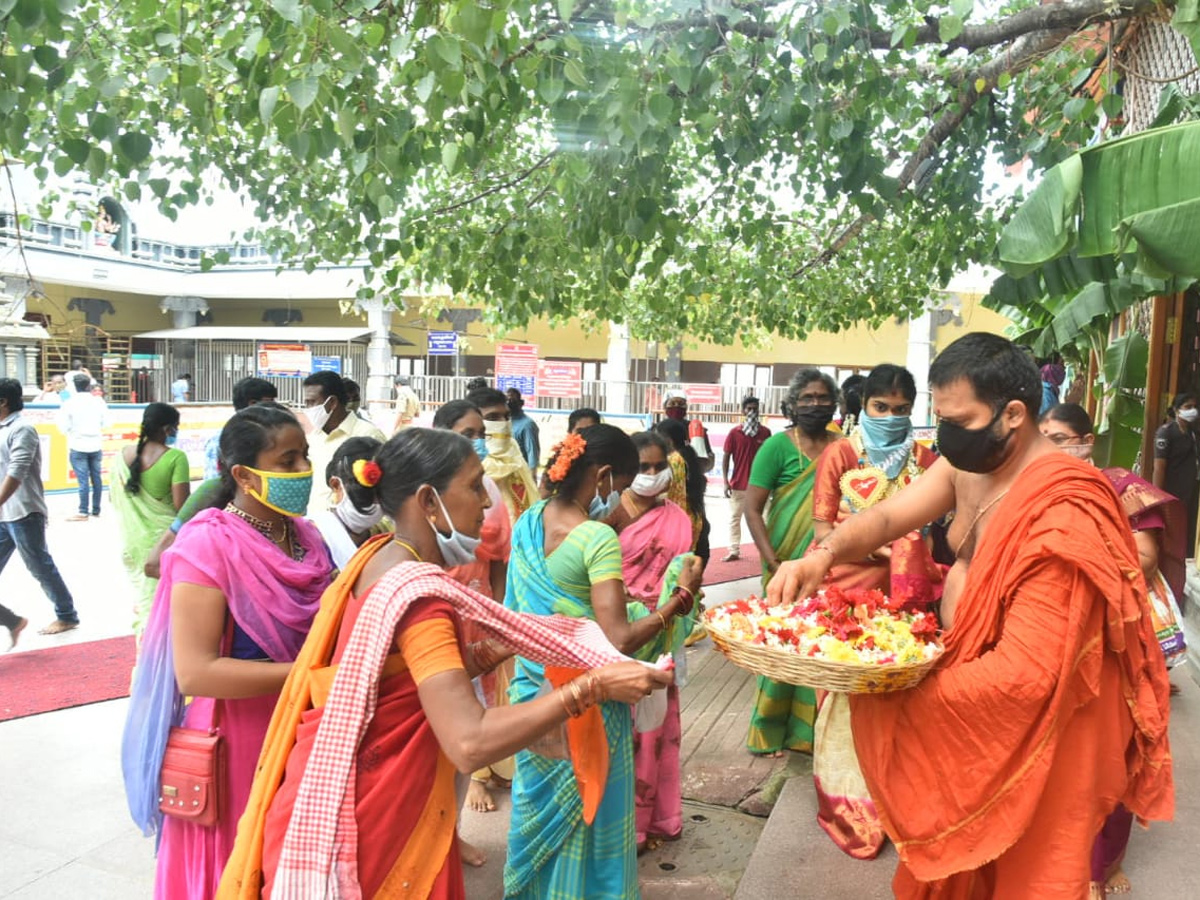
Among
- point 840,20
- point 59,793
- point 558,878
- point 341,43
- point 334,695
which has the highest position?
point 840,20

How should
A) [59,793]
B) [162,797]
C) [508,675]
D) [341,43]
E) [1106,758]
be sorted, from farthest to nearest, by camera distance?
[508,675] < [59,793] < [341,43] < [162,797] < [1106,758]

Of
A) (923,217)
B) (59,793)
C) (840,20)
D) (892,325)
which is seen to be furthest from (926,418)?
(59,793)

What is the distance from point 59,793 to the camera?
13.8 ft

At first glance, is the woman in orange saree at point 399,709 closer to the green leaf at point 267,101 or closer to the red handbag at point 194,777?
the red handbag at point 194,777

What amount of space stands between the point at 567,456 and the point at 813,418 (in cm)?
194

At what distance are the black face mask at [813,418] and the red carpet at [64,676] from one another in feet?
13.7

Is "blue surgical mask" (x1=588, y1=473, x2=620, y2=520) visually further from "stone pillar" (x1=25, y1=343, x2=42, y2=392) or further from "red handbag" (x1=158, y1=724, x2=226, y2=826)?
"stone pillar" (x1=25, y1=343, x2=42, y2=392)

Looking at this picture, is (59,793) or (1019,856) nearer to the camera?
(1019,856)

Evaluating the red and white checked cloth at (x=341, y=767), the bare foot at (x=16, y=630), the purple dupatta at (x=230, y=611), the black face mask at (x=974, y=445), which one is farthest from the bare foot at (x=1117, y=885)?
the bare foot at (x=16, y=630)

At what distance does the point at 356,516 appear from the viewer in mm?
3451

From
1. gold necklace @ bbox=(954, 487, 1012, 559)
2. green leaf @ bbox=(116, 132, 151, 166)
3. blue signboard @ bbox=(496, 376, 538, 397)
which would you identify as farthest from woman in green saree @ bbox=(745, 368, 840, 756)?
blue signboard @ bbox=(496, 376, 538, 397)

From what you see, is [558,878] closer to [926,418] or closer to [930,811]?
[930,811]

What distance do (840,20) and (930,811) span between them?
3242mm

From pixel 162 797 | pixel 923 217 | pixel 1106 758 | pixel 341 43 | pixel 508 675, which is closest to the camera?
pixel 1106 758
